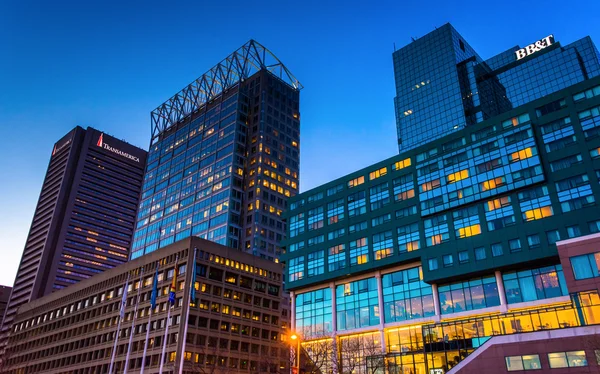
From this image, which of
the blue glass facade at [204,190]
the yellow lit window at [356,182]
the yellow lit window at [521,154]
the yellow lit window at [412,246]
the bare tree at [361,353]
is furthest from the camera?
the blue glass facade at [204,190]

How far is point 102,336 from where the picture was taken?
120 metres

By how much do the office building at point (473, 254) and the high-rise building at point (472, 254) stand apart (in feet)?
0.59

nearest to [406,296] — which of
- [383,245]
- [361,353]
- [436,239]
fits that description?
[383,245]

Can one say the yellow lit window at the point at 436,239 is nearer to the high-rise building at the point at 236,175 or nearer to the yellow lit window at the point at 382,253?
the yellow lit window at the point at 382,253

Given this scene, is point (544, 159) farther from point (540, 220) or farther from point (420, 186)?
point (420, 186)

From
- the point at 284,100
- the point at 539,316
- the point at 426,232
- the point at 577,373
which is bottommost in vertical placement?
the point at 577,373

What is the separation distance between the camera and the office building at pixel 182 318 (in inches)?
4031

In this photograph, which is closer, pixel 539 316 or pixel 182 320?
pixel 539 316

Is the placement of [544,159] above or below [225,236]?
below

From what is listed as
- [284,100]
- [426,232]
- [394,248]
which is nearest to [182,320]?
[394,248]

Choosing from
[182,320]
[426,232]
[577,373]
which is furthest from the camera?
[182,320]

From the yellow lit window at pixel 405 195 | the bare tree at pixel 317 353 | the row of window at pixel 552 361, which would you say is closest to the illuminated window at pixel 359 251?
the yellow lit window at pixel 405 195

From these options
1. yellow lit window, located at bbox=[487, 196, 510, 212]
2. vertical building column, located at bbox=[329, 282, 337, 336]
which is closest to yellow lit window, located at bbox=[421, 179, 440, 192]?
yellow lit window, located at bbox=[487, 196, 510, 212]

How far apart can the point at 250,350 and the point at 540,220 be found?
6923cm
